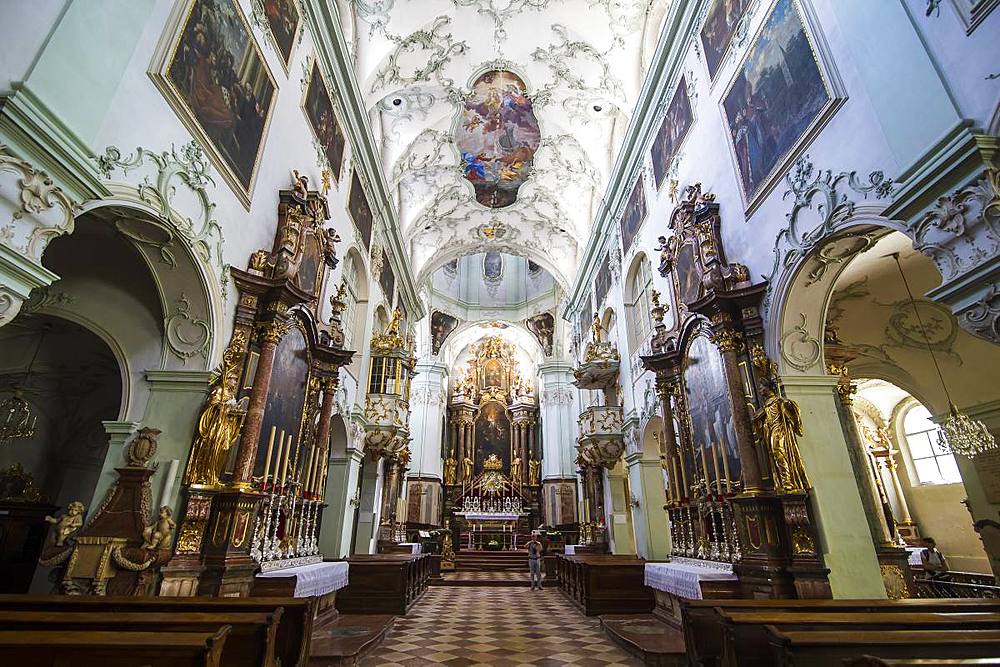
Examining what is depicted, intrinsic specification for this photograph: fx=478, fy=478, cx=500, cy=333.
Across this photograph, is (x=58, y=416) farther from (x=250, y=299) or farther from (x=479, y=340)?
(x=479, y=340)

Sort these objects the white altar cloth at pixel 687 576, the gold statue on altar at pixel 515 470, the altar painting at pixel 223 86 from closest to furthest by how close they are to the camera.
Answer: the altar painting at pixel 223 86, the white altar cloth at pixel 687 576, the gold statue on altar at pixel 515 470

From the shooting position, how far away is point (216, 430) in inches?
219

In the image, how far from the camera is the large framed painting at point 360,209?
11.5 metres

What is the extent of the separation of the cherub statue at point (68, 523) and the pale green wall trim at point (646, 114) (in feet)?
38.0

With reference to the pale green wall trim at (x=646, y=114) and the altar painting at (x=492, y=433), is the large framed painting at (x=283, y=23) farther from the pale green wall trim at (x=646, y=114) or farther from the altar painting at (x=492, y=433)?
the altar painting at (x=492, y=433)

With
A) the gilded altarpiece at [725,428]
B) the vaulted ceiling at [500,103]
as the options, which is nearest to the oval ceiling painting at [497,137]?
the vaulted ceiling at [500,103]

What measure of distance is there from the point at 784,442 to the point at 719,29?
6884 millimetres

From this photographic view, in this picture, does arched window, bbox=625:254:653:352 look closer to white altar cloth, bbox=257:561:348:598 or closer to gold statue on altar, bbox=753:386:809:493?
gold statue on altar, bbox=753:386:809:493

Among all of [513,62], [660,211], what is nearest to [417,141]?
[513,62]

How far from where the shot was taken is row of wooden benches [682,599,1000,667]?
2697 millimetres

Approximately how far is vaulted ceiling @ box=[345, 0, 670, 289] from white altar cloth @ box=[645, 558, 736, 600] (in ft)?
34.8

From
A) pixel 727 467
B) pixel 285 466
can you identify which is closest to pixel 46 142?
pixel 285 466

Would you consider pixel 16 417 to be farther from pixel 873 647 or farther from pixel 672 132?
pixel 672 132

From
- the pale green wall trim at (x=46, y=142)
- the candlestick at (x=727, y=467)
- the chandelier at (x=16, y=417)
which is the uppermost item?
the pale green wall trim at (x=46, y=142)
